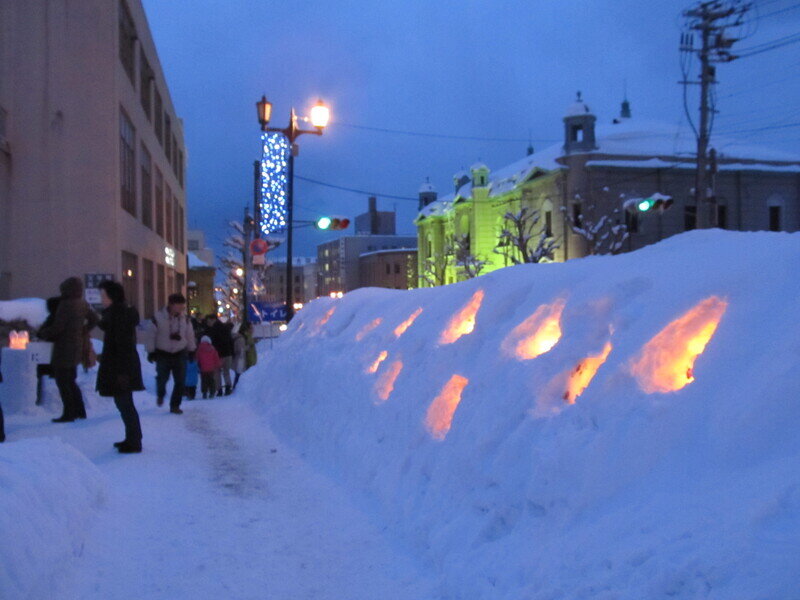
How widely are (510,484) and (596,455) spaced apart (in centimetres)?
63

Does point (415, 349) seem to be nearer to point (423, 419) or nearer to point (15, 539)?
point (423, 419)

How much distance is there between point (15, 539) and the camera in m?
3.52

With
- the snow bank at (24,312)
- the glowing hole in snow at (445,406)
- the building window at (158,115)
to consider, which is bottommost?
the glowing hole in snow at (445,406)

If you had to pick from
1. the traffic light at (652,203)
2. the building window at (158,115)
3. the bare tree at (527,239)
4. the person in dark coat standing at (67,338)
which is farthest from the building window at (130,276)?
the bare tree at (527,239)

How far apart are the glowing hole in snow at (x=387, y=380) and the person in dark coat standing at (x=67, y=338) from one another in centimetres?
378

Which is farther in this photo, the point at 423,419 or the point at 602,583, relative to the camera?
the point at 423,419

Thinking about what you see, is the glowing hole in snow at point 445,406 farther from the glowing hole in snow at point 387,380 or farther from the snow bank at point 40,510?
the snow bank at point 40,510

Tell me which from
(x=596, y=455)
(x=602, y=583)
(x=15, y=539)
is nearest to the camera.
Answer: (x=602, y=583)

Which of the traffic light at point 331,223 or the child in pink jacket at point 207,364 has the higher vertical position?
the traffic light at point 331,223

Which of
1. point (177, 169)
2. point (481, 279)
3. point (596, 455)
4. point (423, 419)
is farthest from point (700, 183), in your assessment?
point (177, 169)

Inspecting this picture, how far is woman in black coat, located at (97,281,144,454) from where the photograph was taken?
7.14 meters

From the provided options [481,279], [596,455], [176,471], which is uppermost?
[481,279]

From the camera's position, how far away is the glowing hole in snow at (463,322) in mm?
6934

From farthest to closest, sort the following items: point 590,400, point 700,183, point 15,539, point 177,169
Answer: point 177,169
point 700,183
point 590,400
point 15,539
